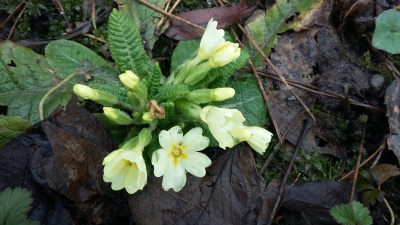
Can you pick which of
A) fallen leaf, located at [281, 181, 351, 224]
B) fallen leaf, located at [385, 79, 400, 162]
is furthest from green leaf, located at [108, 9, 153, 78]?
fallen leaf, located at [385, 79, 400, 162]

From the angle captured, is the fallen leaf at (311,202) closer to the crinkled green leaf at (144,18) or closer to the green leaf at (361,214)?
the green leaf at (361,214)

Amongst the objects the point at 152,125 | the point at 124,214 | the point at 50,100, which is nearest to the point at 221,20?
the point at 152,125

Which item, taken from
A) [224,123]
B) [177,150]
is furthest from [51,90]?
[224,123]

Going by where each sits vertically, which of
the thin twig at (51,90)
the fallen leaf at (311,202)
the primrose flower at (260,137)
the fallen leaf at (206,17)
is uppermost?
the fallen leaf at (206,17)

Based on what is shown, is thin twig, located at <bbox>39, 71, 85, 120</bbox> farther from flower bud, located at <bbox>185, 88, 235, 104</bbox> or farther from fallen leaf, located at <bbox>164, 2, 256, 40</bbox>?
flower bud, located at <bbox>185, 88, 235, 104</bbox>

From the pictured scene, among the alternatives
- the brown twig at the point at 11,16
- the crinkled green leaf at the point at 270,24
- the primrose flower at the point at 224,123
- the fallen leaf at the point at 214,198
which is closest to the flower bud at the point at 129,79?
the primrose flower at the point at 224,123

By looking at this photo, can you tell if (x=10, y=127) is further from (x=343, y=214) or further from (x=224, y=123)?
(x=343, y=214)
